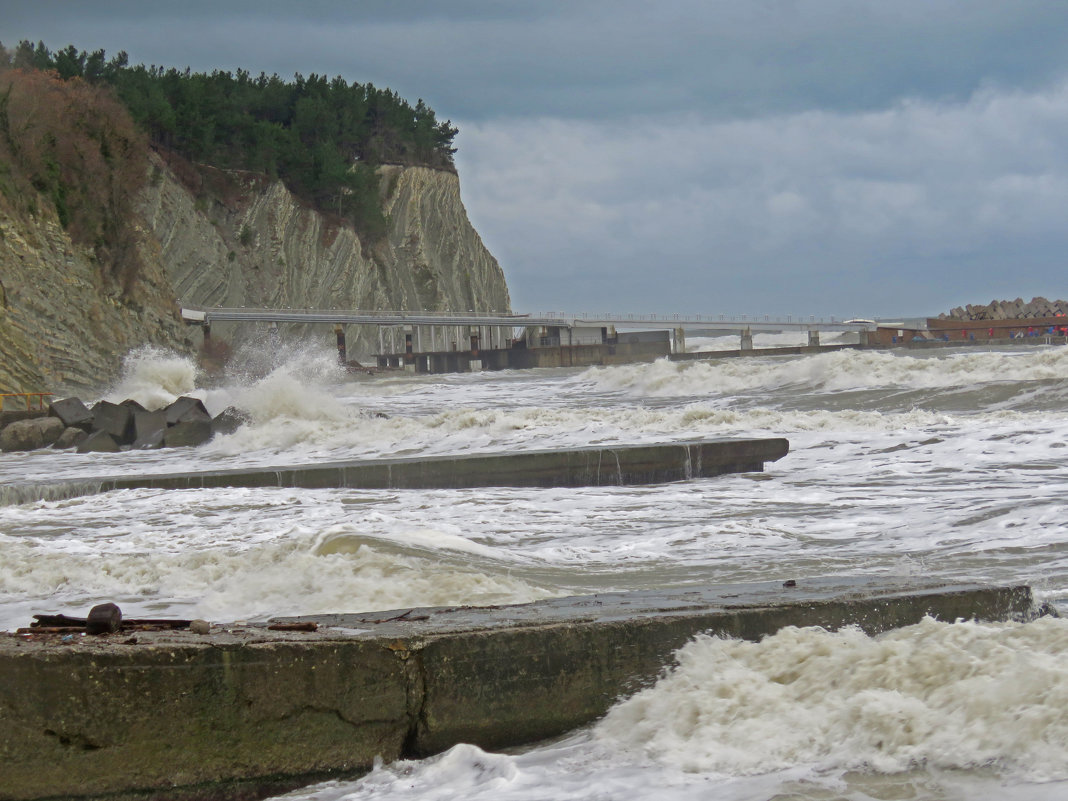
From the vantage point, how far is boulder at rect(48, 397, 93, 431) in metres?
A: 21.0

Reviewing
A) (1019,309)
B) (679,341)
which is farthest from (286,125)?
(1019,309)

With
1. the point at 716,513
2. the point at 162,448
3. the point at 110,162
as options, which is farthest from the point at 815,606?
the point at 110,162

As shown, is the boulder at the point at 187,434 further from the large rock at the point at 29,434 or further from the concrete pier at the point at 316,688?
the concrete pier at the point at 316,688

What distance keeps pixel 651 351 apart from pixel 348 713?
76467mm

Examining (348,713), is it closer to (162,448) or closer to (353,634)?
(353,634)

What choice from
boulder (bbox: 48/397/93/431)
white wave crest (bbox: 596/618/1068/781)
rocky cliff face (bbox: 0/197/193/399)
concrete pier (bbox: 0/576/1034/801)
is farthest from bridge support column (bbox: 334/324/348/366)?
white wave crest (bbox: 596/618/1068/781)

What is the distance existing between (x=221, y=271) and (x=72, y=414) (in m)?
44.6

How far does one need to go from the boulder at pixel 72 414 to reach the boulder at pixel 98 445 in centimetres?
125

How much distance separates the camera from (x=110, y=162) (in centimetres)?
4209

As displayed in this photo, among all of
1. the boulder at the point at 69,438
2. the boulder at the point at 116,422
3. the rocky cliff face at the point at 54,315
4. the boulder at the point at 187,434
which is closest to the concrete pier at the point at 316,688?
the boulder at the point at 187,434

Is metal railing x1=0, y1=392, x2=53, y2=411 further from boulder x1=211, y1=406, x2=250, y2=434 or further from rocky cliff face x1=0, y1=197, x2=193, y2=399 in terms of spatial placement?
boulder x1=211, y1=406, x2=250, y2=434

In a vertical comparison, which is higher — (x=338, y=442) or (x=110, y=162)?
→ (x=110, y=162)

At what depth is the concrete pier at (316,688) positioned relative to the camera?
329cm

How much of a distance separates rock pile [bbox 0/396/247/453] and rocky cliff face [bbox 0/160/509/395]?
7.62 meters
